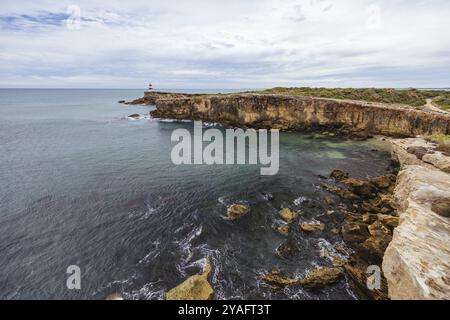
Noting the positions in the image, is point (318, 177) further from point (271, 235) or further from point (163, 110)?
point (163, 110)

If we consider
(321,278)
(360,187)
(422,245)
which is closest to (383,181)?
(360,187)

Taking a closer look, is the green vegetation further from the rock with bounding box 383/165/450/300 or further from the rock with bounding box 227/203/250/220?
the rock with bounding box 383/165/450/300

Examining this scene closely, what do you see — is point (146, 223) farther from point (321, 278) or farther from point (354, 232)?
point (354, 232)

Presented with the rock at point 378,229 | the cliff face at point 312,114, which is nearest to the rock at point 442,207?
the rock at point 378,229

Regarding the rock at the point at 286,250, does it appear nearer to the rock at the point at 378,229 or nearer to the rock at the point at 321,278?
the rock at the point at 321,278

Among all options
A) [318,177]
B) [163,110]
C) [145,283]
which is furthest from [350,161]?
[163,110]

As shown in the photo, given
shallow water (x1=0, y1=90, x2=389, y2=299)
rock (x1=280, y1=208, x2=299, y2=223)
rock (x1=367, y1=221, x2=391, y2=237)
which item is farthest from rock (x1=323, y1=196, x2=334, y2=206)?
rock (x1=367, y1=221, x2=391, y2=237)
